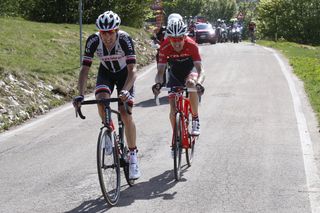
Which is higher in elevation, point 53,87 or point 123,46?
point 123,46

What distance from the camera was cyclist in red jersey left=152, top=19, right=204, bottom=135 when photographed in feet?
24.0

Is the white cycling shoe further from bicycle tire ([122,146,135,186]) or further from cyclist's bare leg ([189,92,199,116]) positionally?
cyclist's bare leg ([189,92,199,116])

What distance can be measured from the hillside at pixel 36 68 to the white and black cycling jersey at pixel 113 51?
14.4 feet

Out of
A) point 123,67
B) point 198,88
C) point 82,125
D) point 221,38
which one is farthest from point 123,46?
point 221,38

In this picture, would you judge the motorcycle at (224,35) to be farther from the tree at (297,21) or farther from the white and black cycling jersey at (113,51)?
the white and black cycling jersey at (113,51)

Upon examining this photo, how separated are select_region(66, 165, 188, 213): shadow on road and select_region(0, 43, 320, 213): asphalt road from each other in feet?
0.03

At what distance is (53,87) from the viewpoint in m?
13.3

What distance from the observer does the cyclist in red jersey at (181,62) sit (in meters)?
7.30

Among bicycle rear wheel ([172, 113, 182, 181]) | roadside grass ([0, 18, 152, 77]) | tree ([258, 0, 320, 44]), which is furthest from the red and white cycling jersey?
tree ([258, 0, 320, 44])

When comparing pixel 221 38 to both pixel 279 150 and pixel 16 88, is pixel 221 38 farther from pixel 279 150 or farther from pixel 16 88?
pixel 279 150

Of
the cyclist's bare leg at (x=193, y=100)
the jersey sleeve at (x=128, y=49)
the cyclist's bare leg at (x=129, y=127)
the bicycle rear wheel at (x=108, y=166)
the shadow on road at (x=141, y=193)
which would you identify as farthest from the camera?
the cyclist's bare leg at (x=193, y=100)

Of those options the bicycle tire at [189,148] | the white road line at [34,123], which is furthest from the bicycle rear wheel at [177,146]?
the white road line at [34,123]

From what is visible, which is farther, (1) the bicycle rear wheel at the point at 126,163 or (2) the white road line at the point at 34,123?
(2) the white road line at the point at 34,123

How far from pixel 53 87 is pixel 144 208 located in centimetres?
786
